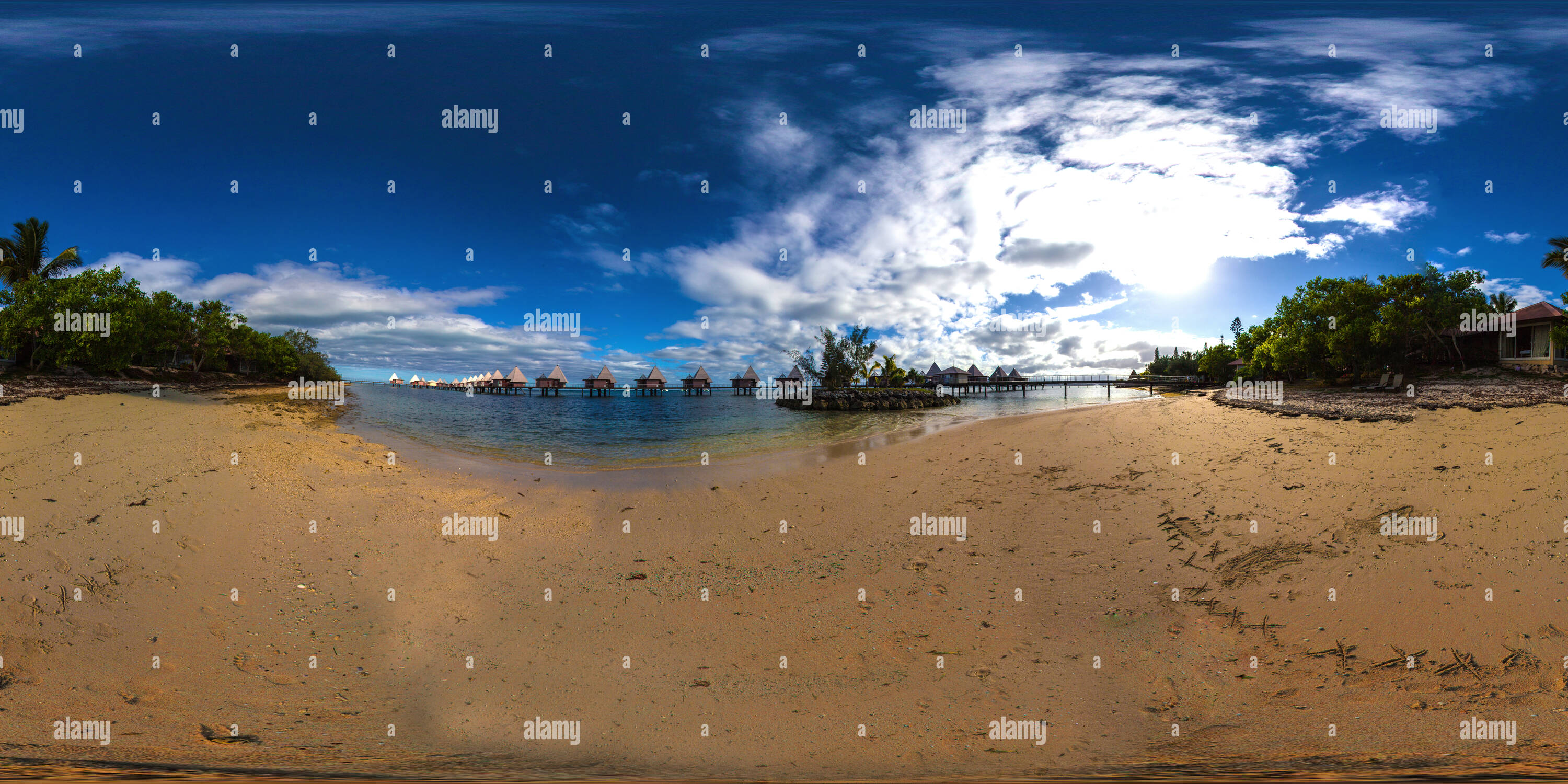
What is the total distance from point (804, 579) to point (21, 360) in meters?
48.8

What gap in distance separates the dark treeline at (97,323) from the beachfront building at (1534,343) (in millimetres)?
78224

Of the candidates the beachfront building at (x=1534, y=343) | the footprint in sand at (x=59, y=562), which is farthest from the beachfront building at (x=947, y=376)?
the footprint in sand at (x=59, y=562)

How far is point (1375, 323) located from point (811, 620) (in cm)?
4488

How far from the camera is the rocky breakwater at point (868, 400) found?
50781mm

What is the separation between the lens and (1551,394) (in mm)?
11797

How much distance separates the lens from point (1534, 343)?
111ft

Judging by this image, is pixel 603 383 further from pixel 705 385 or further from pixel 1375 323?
pixel 1375 323

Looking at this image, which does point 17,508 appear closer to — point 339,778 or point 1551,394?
point 339,778

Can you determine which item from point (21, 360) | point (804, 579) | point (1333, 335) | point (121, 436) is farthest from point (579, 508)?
point (1333, 335)

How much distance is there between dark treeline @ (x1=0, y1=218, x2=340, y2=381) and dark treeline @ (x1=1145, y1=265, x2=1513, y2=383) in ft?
241

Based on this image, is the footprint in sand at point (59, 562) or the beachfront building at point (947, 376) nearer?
the footprint in sand at point (59, 562)

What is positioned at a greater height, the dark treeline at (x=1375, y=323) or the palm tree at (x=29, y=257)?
the palm tree at (x=29, y=257)

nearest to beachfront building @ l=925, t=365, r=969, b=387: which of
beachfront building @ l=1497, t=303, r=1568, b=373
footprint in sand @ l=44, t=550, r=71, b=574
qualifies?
beachfront building @ l=1497, t=303, r=1568, b=373

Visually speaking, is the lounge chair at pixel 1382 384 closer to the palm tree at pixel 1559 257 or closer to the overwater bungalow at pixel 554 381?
the palm tree at pixel 1559 257
